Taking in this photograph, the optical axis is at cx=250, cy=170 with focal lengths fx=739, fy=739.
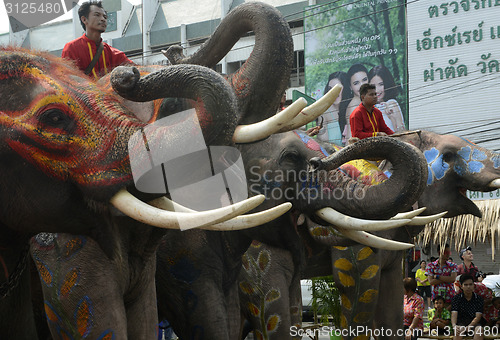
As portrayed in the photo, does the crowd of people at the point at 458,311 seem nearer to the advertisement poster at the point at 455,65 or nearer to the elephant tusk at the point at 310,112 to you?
the elephant tusk at the point at 310,112

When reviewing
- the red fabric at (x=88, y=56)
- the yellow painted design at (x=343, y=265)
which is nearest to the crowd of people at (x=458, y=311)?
the yellow painted design at (x=343, y=265)

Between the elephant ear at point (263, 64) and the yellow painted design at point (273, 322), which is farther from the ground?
the elephant ear at point (263, 64)

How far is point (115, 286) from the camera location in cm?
329

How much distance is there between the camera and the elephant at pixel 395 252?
6086 mm

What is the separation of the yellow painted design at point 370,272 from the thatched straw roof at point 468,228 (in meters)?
8.77

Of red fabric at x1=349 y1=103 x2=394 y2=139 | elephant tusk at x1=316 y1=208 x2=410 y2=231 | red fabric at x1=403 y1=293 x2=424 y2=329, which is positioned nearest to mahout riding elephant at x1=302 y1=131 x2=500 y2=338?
red fabric at x1=349 y1=103 x2=394 y2=139

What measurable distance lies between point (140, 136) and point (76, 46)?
2.03 metres

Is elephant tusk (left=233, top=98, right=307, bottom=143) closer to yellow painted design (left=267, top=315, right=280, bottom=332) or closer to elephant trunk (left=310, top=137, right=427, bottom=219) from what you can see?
elephant trunk (left=310, top=137, right=427, bottom=219)

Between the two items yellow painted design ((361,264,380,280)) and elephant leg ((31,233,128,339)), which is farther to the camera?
yellow painted design ((361,264,380,280))

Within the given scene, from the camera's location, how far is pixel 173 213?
99.3 inches

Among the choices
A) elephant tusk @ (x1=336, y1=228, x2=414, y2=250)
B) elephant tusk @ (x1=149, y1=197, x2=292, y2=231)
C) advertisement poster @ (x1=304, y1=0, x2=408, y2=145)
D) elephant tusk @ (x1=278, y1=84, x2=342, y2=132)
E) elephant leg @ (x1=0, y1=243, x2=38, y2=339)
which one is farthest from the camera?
advertisement poster @ (x1=304, y1=0, x2=408, y2=145)

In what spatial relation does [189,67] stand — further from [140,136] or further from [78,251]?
[78,251]

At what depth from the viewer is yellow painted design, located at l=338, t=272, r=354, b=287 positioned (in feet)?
20.0

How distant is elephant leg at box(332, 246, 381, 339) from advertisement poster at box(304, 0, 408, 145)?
1663 centimetres
